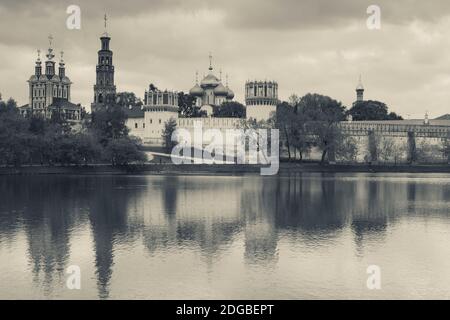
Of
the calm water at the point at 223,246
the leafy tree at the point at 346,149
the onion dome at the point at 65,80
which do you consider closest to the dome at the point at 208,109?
the onion dome at the point at 65,80

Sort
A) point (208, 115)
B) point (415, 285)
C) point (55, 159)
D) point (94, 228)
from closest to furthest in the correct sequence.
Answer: point (415, 285) < point (94, 228) < point (55, 159) < point (208, 115)

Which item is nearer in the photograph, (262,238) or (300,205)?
(262,238)

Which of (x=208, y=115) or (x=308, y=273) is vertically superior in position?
(x=208, y=115)

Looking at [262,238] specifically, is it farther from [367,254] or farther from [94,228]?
[94,228]

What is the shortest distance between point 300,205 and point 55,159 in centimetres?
3284

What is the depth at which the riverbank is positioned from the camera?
53.8 m

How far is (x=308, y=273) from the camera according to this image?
546 inches

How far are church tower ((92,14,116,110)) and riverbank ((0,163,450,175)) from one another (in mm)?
34032

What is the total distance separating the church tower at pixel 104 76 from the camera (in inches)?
3537

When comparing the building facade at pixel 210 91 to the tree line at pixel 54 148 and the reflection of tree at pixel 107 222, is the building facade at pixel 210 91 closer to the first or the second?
the tree line at pixel 54 148

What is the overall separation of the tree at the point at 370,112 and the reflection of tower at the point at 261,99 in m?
17.4
